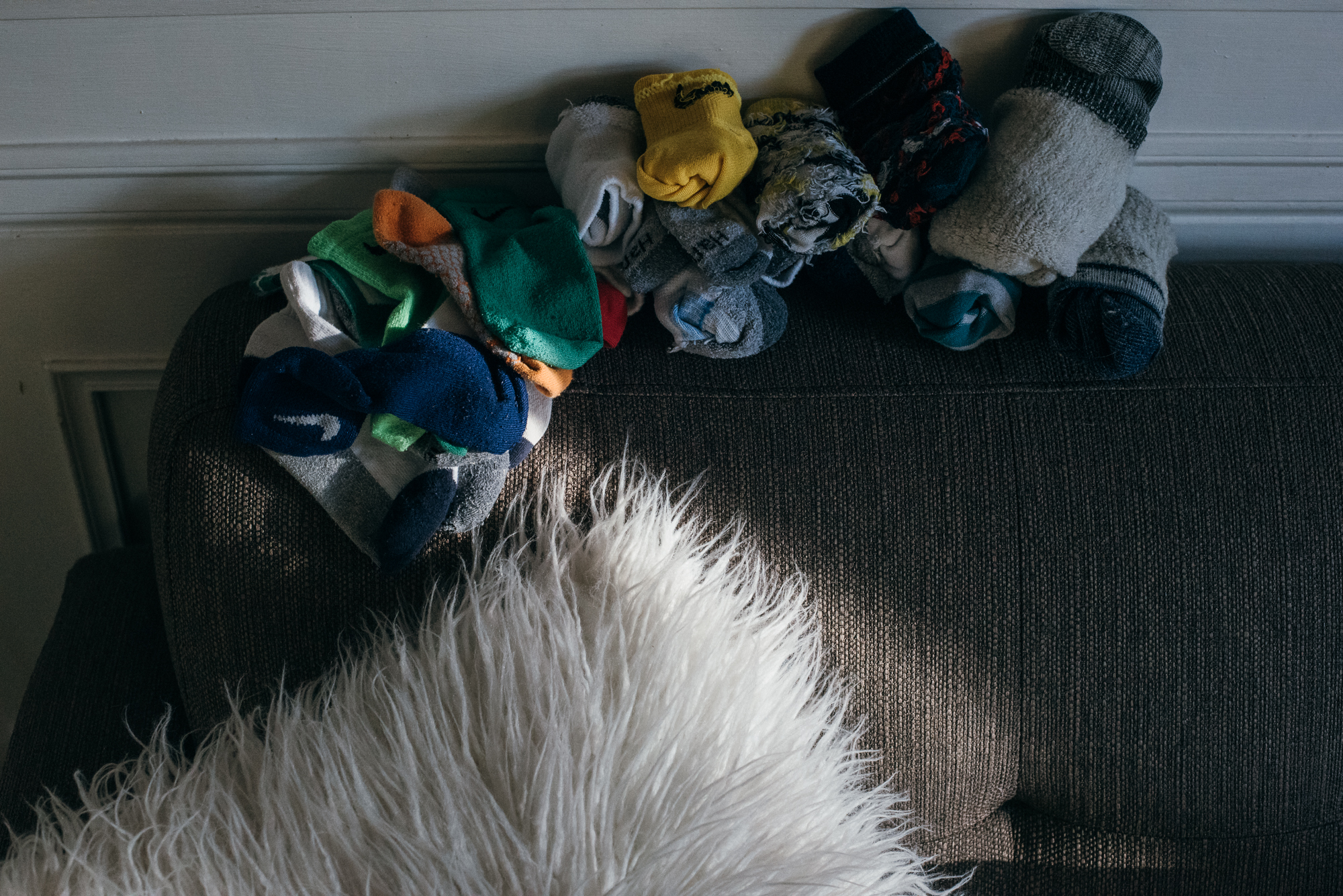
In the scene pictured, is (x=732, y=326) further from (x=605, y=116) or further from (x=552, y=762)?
(x=552, y=762)

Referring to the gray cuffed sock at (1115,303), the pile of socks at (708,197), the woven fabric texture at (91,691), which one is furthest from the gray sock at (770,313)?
the woven fabric texture at (91,691)

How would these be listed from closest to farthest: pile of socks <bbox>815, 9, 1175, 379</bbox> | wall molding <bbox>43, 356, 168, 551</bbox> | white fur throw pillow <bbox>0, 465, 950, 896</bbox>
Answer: white fur throw pillow <bbox>0, 465, 950, 896</bbox>, pile of socks <bbox>815, 9, 1175, 379</bbox>, wall molding <bbox>43, 356, 168, 551</bbox>

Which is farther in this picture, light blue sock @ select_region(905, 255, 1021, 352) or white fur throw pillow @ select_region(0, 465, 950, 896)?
light blue sock @ select_region(905, 255, 1021, 352)

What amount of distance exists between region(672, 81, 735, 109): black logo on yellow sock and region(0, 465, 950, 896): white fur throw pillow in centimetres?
29

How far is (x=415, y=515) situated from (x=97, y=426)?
0.52 meters

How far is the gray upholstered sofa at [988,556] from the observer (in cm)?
62

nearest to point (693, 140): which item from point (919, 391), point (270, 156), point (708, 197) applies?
point (708, 197)

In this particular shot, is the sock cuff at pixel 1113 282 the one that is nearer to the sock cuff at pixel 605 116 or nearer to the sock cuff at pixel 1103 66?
the sock cuff at pixel 1103 66

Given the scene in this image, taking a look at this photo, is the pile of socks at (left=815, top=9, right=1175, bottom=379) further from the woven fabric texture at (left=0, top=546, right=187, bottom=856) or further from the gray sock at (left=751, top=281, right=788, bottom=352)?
the woven fabric texture at (left=0, top=546, right=187, bottom=856)

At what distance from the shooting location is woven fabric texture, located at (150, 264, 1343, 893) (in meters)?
0.63

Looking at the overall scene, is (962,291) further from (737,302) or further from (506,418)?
(506,418)

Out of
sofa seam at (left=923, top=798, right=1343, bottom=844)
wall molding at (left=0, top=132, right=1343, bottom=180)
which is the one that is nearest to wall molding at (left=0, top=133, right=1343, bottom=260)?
wall molding at (left=0, top=132, right=1343, bottom=180)

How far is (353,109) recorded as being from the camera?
0.67 meters

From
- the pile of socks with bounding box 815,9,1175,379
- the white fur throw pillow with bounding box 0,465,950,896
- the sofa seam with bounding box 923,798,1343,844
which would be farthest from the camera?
the sofa seam with bounding box 923,798,1343,844
